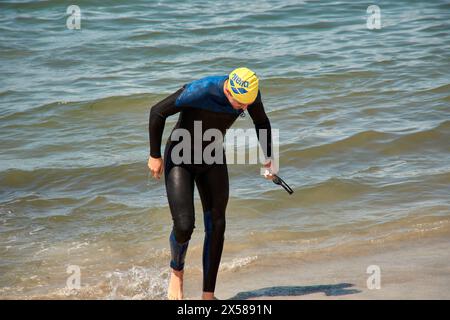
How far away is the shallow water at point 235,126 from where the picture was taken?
24.3ft

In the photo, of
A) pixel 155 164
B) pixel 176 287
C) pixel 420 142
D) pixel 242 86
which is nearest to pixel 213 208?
pixel 155 164

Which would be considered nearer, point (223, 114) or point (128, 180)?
point (223, 114)

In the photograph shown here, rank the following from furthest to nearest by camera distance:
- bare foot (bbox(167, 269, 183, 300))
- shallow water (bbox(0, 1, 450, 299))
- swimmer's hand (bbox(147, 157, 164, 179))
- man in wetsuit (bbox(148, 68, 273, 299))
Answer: shallow water (bbox(0, 1, 450, 299)), bare foot (bbox(167, 269, 183, 300)), swimmer's hand (bbox(147, 157, 164, 179)), man in wetsuit (bbox(148, 68, 273, 299))

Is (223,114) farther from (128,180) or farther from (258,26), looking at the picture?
(258,26)

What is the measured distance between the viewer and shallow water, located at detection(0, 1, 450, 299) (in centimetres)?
740

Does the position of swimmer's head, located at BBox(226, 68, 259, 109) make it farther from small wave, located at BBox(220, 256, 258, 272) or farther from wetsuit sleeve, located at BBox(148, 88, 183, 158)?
small wave, located at BBox(220, 256, 258, 272)

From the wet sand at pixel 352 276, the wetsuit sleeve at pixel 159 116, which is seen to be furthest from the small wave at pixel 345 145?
the wetsuit sleeve at pixel 159 116

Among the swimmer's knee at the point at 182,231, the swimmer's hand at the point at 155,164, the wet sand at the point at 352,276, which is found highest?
the swimmer's hand at the point at 155,164

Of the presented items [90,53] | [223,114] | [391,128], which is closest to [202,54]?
[90,53]

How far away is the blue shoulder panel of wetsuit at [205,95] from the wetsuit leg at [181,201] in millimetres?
482

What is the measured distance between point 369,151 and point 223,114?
4873 millimetres

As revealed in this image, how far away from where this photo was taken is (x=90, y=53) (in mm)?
15555

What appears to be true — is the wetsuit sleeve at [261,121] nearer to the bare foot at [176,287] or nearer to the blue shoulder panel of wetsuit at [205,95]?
the blue shoulder panel of wetsuit at [205,95]

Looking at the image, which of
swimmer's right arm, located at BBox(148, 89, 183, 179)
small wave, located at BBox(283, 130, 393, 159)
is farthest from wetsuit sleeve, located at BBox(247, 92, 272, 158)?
small wave, located at BBox(283, 130, 393, 159)
